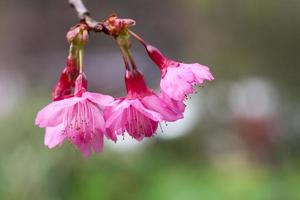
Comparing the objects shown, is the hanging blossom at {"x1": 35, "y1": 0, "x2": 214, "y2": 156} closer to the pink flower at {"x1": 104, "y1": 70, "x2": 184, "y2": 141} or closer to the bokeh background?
the pink flower at {"x1": 104, "y1": 70, "x2": 184, "y2": 141}

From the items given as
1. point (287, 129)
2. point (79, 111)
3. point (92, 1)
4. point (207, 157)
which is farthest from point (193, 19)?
point (79, 111)

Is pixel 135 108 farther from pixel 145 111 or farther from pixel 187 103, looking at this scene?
pixel 187 103

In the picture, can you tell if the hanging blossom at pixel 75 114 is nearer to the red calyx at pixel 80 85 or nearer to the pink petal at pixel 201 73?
the red calyx at pixel 80 85

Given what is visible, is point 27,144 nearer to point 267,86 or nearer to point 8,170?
point 8,170

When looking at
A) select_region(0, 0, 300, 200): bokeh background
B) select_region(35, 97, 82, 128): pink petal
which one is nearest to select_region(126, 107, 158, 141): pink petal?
select_region(35, 97, 82, 128): pink petal

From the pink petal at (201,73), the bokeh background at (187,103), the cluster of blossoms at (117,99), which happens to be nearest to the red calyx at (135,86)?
the cluster of blossoms at (117,99)

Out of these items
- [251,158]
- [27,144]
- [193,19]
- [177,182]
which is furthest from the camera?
[193,19]
